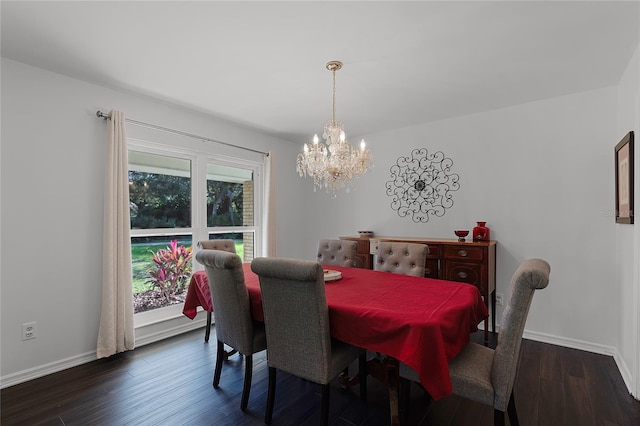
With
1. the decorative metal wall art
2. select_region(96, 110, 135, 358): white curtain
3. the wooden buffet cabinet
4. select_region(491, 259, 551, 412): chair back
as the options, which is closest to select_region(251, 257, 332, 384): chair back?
select_region(491, 259, 551, 412): chair back

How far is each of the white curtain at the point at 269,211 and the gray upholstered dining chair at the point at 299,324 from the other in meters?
2.44

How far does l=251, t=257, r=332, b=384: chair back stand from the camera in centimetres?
161

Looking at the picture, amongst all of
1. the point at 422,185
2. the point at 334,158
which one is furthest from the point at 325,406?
the point at 422,185

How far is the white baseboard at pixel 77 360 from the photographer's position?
7.51ft

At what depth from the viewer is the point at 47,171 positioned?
97.3 inches

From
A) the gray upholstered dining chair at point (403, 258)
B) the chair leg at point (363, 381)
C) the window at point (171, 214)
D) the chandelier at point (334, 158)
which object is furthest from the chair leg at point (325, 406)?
the window at point (171, 214)

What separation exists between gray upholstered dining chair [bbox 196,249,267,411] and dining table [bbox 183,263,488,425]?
0.39 feet

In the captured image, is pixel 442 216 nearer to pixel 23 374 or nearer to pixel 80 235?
pixel 80 235

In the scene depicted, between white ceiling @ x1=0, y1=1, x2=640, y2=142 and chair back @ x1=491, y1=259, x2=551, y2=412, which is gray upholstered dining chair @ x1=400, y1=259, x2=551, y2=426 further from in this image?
white ceiling @ x1=0, y1=1, x2=640, y2=142

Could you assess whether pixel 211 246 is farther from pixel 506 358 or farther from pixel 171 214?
pixel 506 358

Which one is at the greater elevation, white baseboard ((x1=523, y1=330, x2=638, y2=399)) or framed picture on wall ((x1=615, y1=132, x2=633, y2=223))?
framed picture on wall ((x1=615, y1=132, x2=633, y2=223))

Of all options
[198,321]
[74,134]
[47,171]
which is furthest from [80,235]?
[198,321]

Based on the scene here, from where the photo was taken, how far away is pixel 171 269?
11.3 feet

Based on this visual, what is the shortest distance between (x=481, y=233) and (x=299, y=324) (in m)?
2.41
